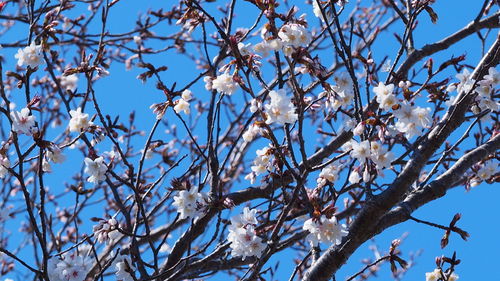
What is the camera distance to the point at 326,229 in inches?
95.0

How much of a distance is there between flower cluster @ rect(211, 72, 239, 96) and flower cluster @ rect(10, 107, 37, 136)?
801mm

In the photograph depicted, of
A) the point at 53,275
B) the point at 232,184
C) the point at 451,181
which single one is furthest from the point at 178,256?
the point at 232,184

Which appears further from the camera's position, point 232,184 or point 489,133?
point 232,184

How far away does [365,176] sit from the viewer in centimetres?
264

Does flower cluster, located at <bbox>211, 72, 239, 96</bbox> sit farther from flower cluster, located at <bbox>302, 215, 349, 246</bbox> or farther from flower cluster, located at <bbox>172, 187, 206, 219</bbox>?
flower cluster, located at <bbox>302, 215, 349, 246</bbox>

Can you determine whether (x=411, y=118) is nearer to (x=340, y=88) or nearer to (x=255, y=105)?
(x=340, y=88)

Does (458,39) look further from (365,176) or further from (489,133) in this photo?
(365,176)

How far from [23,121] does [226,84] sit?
0.88m

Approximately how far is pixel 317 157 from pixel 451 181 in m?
1.04

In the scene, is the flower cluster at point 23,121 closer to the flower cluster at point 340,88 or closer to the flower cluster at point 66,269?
the flower cluster at point 66,269

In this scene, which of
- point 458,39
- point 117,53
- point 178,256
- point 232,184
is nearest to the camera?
point 178,256

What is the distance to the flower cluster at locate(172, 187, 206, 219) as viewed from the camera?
274 centimetres

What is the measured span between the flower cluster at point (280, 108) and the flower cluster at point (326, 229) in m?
0.41

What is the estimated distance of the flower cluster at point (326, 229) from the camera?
2387mm
